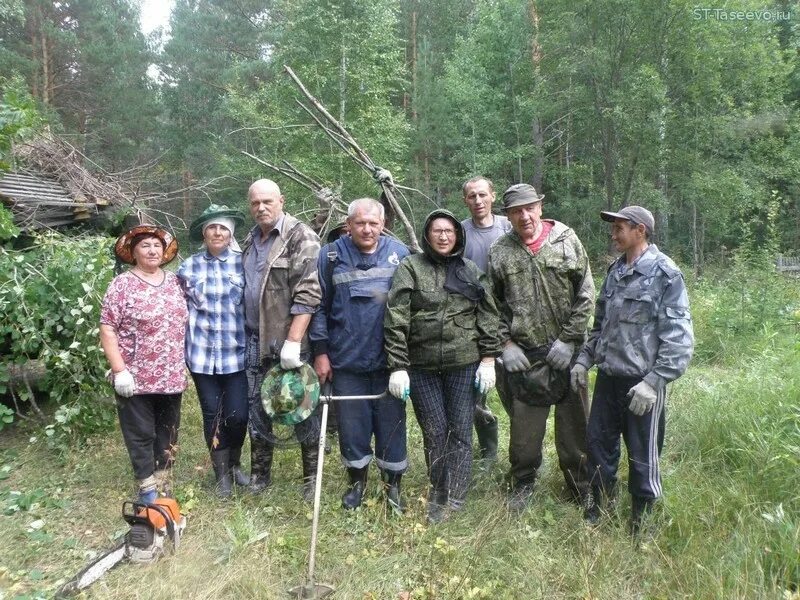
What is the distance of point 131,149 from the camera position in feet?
66.5

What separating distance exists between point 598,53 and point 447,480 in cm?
1505

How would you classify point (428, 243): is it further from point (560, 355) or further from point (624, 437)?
point (624, 437)

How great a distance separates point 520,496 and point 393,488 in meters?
0.78

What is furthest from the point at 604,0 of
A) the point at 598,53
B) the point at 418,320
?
the point at 418,320

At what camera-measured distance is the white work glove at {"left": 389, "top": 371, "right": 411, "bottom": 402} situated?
10.00 feet

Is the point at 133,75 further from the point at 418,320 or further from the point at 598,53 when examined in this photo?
the point at 418,320

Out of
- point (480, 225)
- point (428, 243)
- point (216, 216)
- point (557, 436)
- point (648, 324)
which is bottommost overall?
point (557, 436)

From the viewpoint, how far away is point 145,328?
3.29 meters

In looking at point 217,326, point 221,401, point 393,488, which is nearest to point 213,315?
point 217,326

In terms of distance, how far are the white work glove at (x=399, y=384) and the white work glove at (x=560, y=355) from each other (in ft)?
2.75

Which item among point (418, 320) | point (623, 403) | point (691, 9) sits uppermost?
point (691, 9)

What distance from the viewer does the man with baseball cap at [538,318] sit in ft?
10.4

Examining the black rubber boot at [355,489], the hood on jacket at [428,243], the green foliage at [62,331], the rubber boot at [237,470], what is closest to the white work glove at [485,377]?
the hood on jacket at [428,243]

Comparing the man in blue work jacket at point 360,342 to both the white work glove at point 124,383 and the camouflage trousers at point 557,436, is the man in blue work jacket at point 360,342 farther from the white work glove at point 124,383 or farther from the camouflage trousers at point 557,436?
the white work glove at point 124,383
